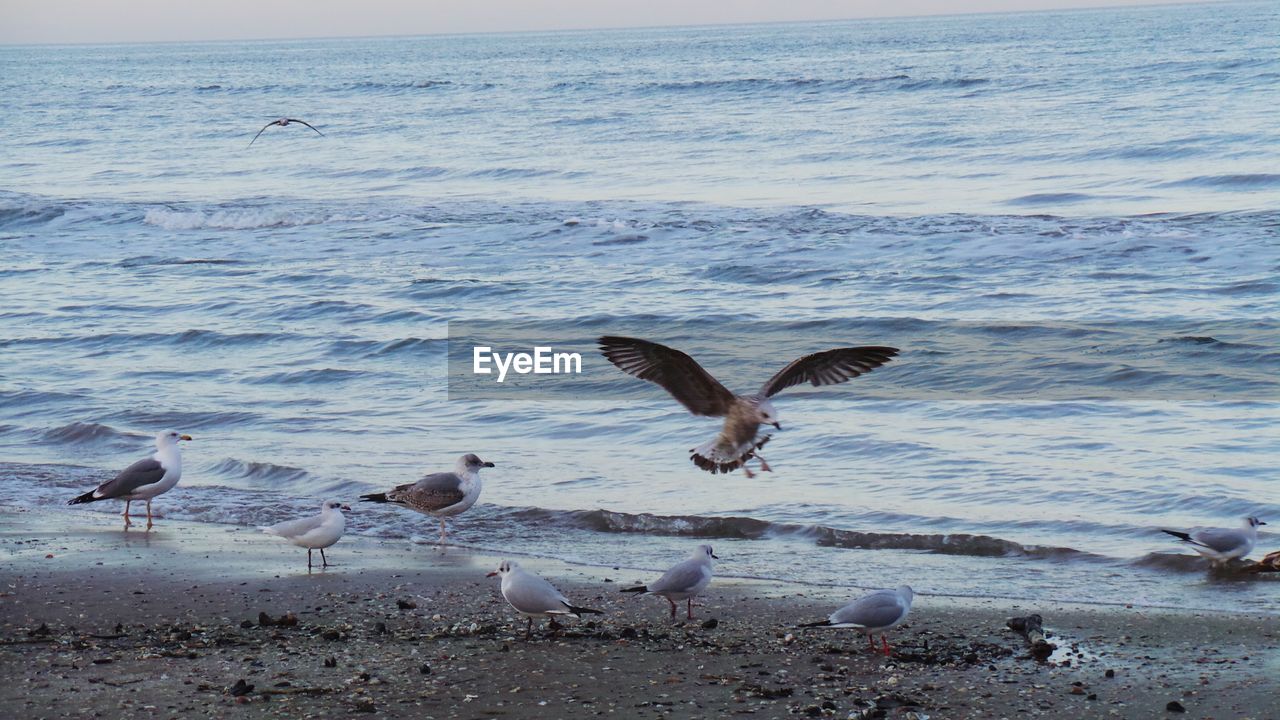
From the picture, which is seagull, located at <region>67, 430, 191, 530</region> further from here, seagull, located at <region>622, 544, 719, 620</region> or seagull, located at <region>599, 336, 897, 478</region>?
seagull, located at <region>622, 544, 719, 620</region>

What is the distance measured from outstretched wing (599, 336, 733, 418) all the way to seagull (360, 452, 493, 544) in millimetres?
1935

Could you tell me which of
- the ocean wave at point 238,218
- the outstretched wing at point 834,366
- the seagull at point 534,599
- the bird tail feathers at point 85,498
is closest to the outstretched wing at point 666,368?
the outstretched wing at point 834,366

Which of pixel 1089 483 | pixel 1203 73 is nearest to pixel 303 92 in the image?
pixel 1203 73

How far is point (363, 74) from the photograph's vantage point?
88.6 m

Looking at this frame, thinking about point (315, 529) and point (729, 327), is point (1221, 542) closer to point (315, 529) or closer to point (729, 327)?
point (315, 529)

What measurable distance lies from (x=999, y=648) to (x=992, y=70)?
5050cm

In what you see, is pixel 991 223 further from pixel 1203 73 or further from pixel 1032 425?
pixel 1203 73

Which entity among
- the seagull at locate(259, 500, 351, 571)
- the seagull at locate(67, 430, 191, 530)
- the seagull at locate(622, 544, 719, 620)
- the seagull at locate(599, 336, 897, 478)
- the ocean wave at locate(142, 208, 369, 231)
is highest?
the seagull at locate(599, 336, 897, 478)

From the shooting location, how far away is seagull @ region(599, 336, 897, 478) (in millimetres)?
7270

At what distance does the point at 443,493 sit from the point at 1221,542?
4.56 m

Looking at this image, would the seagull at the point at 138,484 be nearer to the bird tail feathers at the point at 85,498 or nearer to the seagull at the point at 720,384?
the bird tail feathers at the point at 85,498

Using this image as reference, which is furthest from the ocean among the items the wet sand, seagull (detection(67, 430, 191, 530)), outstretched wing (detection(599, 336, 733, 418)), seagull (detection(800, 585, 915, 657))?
seagull (detection(800, 585, 915, 657))

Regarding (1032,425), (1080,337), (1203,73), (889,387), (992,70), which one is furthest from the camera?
(992,70)

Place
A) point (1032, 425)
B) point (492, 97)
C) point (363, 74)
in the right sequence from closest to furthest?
point (1032, 425)
point (492, 97)
point (363, 74)
